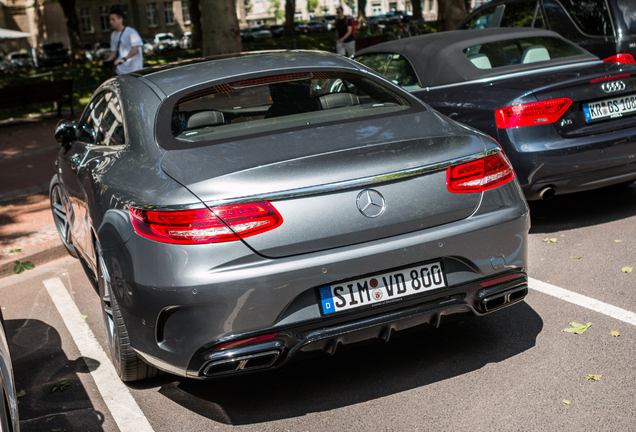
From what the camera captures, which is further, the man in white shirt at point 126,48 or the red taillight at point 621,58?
the man in white shirt at point 126,48

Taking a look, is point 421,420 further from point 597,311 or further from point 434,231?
point 597,311

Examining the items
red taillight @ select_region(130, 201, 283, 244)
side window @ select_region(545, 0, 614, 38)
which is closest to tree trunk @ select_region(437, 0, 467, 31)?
side window @ select_region(545, 0, 614, 38)

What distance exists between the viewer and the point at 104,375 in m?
3.87

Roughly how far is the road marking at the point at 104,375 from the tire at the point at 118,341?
0.33 feet

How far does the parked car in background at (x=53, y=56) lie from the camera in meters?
59.0

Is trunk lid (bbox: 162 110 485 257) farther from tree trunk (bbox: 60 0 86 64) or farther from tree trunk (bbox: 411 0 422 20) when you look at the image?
tree trunk (bbox: 411 0 422 20)

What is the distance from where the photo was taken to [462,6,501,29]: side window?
939cm

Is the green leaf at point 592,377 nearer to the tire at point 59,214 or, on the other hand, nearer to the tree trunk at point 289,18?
the tire at point 59,214

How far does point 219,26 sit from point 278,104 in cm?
902

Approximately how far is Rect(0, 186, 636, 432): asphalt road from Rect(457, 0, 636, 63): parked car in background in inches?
149

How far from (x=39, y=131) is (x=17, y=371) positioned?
37.9ft

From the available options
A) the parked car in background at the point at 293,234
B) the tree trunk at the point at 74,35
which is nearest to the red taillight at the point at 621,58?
the parked car in background at the point at 293,234

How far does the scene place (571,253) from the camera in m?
5.21

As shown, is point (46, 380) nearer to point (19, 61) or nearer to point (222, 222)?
point (222, 222)
